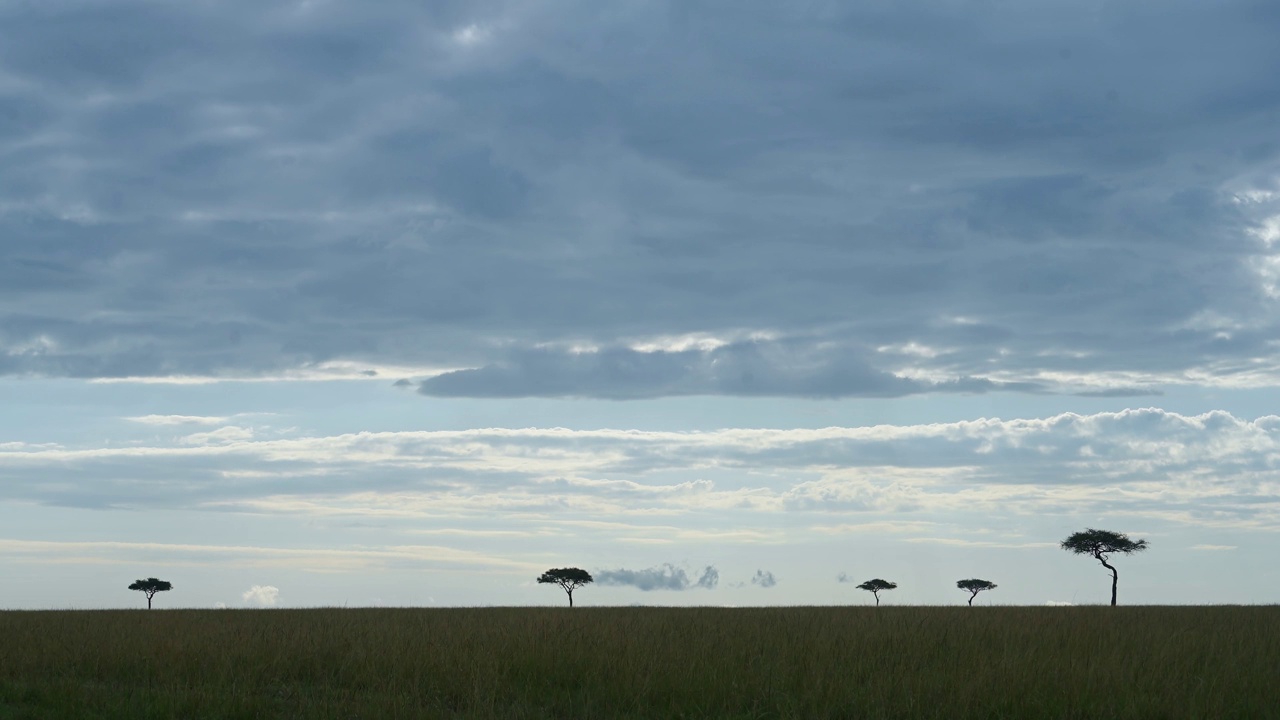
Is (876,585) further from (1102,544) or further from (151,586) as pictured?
(151,586)

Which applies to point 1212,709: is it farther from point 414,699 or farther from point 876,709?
point 414,699

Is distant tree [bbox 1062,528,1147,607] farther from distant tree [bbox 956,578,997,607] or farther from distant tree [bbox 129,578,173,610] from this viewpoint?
distant tree [bbox 129,578,173,610]

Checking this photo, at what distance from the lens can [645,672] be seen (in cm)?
1616

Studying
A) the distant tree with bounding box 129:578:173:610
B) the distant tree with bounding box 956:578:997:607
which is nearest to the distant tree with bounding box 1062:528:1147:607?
the distant tree with bounding box 956:578:997:607

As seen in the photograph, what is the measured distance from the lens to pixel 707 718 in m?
13.1

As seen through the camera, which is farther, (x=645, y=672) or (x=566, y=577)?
(x=566, y=577)

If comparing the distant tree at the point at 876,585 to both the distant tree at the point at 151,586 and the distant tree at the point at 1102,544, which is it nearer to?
the distant tree at the point at 1102,544

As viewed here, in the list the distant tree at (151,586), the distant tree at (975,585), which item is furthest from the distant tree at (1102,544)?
the distant tree at (151,586)

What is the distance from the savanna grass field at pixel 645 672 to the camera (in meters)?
13.6

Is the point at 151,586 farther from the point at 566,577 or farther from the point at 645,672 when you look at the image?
the point at 645,672

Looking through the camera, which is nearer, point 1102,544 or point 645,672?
point 645,672

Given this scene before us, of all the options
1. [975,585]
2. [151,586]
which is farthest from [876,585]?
[151,586]

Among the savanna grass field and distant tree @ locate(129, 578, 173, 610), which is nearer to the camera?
the savanna grass field

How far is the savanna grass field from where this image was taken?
13.6 m
